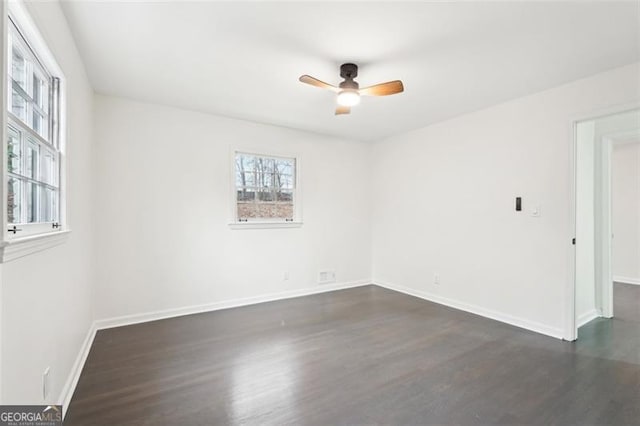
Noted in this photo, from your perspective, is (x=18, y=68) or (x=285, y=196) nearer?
(x=18, y=68)

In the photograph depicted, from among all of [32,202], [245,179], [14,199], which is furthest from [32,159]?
[245,179]

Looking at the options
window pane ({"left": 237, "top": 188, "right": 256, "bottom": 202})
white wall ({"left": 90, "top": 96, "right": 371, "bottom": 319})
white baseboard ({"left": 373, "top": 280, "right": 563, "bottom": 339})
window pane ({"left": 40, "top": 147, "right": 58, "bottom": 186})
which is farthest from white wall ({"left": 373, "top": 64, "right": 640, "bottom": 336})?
window pane ({"left": 40, "top": 147, "right": 58, "bottom": 186})

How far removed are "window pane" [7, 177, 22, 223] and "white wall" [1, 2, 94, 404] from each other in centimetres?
21

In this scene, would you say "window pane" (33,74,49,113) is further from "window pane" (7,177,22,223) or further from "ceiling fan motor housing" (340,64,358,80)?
"ceiling fan motor housing" (340,64,358,80)

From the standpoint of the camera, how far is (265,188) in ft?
14.6

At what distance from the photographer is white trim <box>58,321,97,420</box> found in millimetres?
1951

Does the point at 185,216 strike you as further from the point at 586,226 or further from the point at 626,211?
the point at 626,211

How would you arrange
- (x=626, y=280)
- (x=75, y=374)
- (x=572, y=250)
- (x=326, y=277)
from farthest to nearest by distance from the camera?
1. (x=626, y=280)
2. (x=326, y=277)
3. (x=572, y=250)
4. (x=75, y=374)

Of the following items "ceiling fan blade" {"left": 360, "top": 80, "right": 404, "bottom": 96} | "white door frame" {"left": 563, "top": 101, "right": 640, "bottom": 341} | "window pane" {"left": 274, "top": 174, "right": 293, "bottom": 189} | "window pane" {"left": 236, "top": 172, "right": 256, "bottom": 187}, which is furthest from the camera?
"window pane" {"left": 274, "top": 174, "right": 293, "bottom": 189}

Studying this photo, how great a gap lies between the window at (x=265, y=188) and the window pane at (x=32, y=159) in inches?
97.0

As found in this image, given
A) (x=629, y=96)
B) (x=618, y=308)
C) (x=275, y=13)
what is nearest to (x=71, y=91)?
(x=275, y=13)

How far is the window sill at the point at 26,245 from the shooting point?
1.13 meters

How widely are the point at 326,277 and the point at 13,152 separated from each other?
408 centimetres

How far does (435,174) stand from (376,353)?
8.89 ft
